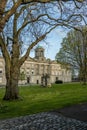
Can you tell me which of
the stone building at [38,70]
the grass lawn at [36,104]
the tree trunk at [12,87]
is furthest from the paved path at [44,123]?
the stone building at [38,70]

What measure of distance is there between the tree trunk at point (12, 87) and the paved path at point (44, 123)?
1026 cm

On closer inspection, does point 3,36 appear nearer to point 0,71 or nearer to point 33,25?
point 33,25

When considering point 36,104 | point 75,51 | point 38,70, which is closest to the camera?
point 36,104

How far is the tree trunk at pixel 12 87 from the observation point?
78.4 feet

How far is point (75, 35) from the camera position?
61.9m

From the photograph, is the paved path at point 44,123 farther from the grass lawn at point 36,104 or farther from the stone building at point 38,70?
the stone building at point 38,70

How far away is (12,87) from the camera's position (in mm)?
24156

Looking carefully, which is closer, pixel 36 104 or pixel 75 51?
pixel 36 104

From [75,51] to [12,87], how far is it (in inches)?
1599

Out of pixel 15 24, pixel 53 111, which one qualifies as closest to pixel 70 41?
pixel 15 24

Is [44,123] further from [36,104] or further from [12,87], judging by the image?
[12,87]

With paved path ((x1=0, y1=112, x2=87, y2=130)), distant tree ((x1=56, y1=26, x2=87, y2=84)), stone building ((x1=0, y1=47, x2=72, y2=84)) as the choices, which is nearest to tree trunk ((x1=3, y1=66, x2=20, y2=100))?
paved path ((x1=0, y1=112, x2=87, y2=130))

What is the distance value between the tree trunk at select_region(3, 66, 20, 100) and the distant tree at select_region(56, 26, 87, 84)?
121 ft

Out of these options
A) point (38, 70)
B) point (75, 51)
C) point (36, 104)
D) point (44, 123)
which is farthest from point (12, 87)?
point (38, 70)
